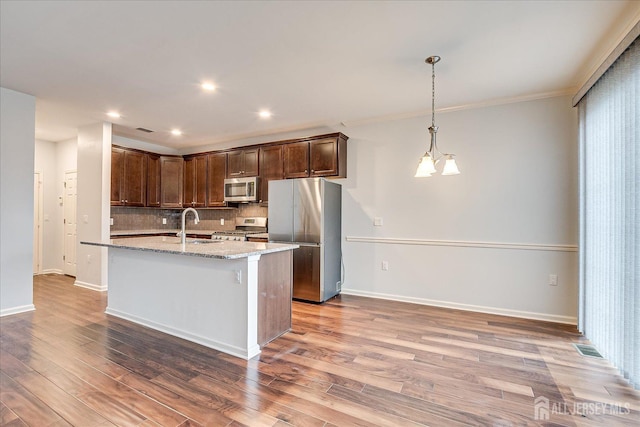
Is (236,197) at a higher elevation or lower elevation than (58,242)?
higher

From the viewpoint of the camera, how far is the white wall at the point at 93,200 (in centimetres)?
470

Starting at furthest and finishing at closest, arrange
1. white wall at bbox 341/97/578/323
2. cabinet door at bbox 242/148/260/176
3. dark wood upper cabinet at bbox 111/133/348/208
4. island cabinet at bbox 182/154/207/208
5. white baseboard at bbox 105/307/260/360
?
island cabinet at bbox 182/154/207/208, cabinet door at bbox 242/148/260/176, dark wood upper cabinet at bbox 111/133/348/208, white wall at bbox 341/97/578/323, white baseboard at bbox 105/307/260/360

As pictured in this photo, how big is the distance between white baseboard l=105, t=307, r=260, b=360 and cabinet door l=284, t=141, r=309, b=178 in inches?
107

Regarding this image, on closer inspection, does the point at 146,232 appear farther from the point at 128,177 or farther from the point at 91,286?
the point at 91,286

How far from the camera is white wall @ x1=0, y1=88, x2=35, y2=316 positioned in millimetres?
3461

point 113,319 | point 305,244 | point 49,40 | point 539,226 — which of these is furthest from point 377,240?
point 49,40

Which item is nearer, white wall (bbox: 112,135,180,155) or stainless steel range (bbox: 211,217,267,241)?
stainless steel range (bbox: 211,217,267,241)

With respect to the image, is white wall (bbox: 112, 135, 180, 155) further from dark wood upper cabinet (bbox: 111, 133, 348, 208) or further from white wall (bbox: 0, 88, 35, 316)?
white wall (bbox: 0, 88, 35, 316)

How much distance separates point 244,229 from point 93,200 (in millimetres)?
2422

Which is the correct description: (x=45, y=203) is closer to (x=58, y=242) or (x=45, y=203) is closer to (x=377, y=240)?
(x=58, y=242)

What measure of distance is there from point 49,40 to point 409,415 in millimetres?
3928

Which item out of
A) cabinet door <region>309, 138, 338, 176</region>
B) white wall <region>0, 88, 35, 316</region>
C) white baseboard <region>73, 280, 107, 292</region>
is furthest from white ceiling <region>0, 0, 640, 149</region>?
white baseboard <region>73, 280, 107, 292</region>

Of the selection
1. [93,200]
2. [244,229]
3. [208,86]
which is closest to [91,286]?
[93,200]

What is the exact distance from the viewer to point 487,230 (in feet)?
12.2
